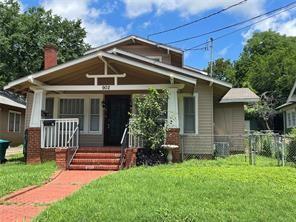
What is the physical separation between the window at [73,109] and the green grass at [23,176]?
11.9ft

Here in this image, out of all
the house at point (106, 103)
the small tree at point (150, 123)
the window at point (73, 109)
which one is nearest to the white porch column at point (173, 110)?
the house at point (106, 103)

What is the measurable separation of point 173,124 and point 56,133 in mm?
4524

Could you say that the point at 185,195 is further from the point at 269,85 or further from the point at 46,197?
the point at 269,85

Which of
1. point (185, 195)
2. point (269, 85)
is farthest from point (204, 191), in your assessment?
point (269, 85)

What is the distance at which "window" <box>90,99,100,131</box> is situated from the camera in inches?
719

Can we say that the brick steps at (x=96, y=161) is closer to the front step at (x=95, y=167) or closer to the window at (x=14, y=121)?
the front step at (x=95, y=167)

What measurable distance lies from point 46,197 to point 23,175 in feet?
9.72

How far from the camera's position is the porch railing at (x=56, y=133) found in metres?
15.6

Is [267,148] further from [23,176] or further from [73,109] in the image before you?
[23,176]

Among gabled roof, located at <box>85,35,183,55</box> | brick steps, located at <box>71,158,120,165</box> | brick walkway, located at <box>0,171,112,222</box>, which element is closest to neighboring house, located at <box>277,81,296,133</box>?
gabled roof, located at <box>85,35,183,55</box>

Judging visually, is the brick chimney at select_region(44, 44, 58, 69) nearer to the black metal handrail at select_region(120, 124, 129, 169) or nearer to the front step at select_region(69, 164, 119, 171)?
the black metal handrail at select_region(120, 124, 129, 169)

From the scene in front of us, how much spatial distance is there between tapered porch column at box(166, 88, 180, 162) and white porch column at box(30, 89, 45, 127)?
497cm

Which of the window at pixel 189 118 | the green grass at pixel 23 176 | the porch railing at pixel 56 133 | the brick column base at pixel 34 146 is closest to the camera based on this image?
the green grass at pixel 23 176

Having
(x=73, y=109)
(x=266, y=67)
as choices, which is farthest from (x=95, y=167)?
(x=266, y=67)
